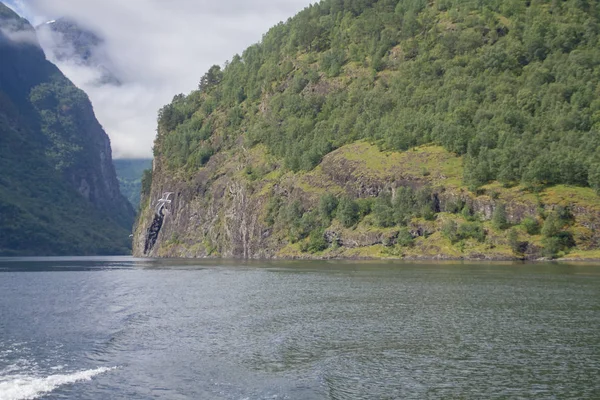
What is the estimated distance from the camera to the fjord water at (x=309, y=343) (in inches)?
→ 1385

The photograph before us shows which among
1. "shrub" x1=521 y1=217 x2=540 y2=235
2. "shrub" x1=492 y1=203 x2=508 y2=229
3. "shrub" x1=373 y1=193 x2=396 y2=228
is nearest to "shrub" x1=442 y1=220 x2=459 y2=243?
"shrub" x1=492 y1=203 x2=508 y2=229

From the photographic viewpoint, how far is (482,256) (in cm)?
16275

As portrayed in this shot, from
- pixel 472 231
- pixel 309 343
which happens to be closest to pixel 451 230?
pixel 472 231

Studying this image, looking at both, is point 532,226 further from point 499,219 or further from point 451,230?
point 451,230

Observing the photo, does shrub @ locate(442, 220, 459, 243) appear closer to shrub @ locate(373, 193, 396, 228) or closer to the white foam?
shrub @ locate(373, 193, 396, 228)

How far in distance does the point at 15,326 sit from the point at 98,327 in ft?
28.1

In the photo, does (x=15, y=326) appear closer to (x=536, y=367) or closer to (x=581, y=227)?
(x=536, y=367)

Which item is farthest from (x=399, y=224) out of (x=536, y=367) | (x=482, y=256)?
(x=536, y=367)

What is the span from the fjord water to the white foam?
9 cm

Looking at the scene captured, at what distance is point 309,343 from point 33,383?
21.8 m

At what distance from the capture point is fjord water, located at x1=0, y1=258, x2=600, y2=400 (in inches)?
1385

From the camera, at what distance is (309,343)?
4875cm

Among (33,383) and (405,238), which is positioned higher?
(405,238)

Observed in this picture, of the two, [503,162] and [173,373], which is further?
[503,162]
